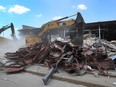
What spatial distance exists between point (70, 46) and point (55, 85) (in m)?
3.19

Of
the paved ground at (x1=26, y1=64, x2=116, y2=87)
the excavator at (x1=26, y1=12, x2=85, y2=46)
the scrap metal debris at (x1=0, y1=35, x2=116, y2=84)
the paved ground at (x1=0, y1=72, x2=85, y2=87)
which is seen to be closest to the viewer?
the paved ground at (x1=26, y1=64, x2=116, y2=87)

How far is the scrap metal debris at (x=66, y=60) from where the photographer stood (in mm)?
8102

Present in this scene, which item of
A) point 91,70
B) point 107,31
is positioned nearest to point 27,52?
point 91,70

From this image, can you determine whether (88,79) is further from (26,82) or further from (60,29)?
(60,29)

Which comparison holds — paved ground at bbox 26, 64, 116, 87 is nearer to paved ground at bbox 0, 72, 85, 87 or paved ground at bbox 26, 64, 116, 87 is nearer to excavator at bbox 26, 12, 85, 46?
paved ground at bbox 0, 72, 85, 87

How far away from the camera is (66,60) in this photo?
8523 millimetres

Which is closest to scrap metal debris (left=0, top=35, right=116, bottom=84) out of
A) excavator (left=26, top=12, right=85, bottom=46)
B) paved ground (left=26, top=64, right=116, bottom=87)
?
paved ground (left=26, top=64, right=116, bottom=87)

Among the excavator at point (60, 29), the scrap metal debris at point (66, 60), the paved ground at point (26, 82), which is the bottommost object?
the paved ground at point (26, 82)

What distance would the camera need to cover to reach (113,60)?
9188 mm

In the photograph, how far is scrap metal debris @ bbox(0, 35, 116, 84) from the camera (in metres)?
8.10

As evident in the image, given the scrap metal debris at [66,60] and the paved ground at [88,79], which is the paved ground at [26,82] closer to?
the paved ground at [88,79]

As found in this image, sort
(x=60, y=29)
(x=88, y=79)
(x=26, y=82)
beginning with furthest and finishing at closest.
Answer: (x=60, y=29) → (x=26, y=82) → (x=88, y=79)

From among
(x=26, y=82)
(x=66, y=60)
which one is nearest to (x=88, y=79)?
(x=66, y=60)

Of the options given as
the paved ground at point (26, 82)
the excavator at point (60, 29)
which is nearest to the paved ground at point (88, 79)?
the paved ground at point (26, 82)
